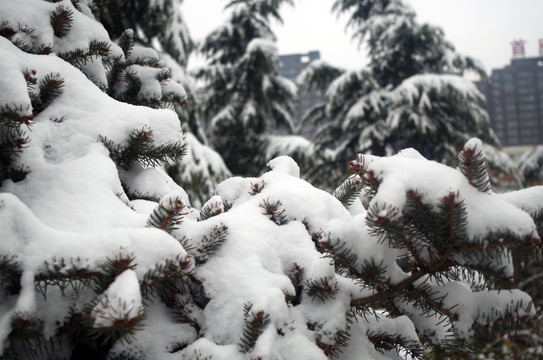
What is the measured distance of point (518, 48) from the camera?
6462 centimetres

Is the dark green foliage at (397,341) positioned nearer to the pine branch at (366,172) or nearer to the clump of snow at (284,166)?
the pine branch at (366,172)

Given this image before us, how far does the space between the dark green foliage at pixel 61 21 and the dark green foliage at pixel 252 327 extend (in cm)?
132

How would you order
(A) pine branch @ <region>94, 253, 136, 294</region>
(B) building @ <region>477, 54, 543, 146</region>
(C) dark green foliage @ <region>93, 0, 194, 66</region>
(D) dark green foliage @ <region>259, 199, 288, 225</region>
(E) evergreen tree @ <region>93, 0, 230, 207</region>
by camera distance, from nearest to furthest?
(A) pine branch @ <region>94, 253, 136, 294</region> → (D) dark green foliage @ <region>259, 199, 288, 225</region> → (C) dark green foliage @ <region>93, 0, 194, 66</region> → (E) evergreen tree @ <region>93, 0, 230, 207</region> → (B) building @ <region>477, 54, 543, 146</region>

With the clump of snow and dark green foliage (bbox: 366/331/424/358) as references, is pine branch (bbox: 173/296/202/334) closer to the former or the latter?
dark green foliage (bbox: 366/331/424/358)

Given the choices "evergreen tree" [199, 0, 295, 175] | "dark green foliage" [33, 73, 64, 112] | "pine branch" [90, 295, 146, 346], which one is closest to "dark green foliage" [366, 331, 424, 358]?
"pine branch" [90, 295, 146, 346]

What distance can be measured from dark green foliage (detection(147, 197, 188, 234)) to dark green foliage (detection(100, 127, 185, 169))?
1.17ft

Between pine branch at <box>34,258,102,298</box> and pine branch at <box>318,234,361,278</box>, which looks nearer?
pine branch at <box>34,258,102,298</box>

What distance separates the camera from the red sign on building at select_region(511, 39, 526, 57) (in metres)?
60.0

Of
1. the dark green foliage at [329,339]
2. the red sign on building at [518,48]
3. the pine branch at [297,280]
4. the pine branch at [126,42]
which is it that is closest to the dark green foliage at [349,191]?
the pine branch at [297,280]

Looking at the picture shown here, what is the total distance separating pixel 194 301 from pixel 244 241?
0.77 ft

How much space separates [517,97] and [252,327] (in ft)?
244

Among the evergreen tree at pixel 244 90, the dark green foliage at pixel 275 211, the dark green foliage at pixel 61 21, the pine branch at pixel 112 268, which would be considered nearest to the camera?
the pine branch at pixel 112 268

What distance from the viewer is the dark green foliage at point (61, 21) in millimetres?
1314

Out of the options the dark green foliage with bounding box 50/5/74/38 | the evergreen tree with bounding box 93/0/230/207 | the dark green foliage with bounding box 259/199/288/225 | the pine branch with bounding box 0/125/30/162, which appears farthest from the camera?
the evergreen tree with bounding box 93/0/230/207
